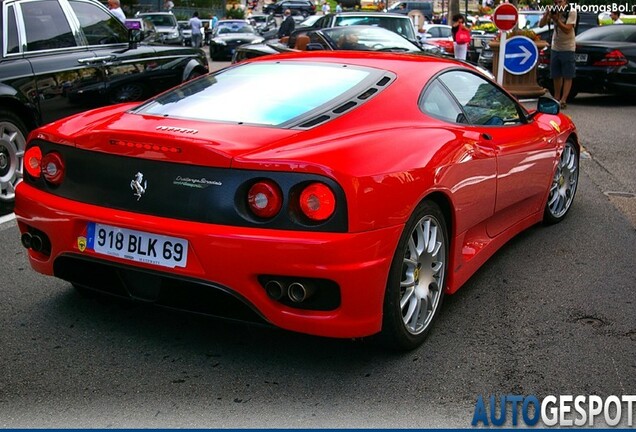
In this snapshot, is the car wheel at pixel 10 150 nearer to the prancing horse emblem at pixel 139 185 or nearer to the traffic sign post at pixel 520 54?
the prancing horse emblem at pixel 139 185

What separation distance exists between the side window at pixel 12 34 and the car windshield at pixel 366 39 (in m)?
5.91

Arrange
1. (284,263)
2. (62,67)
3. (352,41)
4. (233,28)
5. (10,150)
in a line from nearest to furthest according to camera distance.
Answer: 1. (284,263)
2. (10,150)
3. (62,67)
4. (352,41)
5. (233,28)

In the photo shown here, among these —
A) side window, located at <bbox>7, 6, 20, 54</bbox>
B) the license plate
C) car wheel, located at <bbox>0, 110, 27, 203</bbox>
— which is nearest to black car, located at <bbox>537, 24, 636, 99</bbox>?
the license plate

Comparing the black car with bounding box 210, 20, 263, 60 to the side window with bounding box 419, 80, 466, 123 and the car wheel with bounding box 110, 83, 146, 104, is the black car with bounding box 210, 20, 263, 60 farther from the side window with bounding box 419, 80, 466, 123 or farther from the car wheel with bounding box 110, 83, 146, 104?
the side window with bounding box 419, 80, 466, 123

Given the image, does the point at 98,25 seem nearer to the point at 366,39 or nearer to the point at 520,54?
the point at 366,39

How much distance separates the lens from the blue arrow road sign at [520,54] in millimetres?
12914

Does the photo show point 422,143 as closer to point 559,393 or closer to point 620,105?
point 559,393

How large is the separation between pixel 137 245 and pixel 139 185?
25 centimetres

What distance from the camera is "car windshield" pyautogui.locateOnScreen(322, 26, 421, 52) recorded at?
38.7 feet

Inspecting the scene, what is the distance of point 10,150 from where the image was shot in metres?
6.45

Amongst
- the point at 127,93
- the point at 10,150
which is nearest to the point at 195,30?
the point at 127,93

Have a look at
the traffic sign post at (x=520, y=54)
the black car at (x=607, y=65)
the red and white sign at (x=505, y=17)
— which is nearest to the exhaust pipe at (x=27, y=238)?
the red and white sign at (x=505, y=17)

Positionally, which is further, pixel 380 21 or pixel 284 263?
pixel 380 21

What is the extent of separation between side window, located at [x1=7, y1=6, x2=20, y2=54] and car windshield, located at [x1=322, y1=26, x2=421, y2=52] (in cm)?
591
